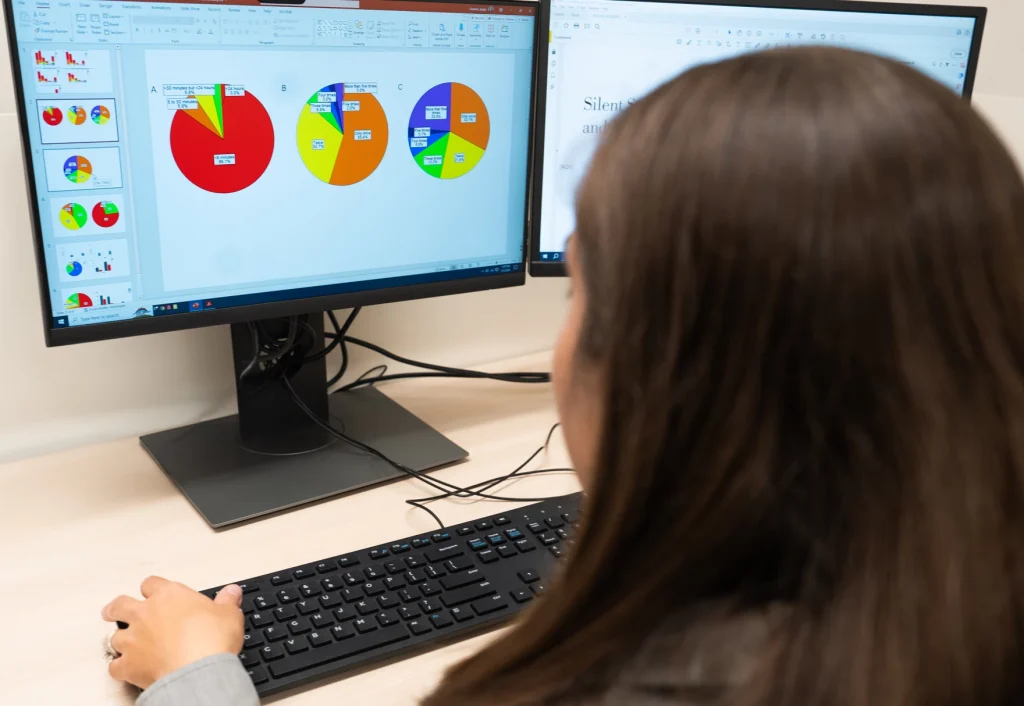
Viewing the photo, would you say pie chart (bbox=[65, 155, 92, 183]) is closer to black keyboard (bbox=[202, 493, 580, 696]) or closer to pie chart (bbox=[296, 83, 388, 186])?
pie chart (bbox=[296, 83, 388, 186])

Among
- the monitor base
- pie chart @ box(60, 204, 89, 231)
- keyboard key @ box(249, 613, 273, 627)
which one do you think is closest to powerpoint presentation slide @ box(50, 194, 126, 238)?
pie chart @ box(60, 204, 89, 231)

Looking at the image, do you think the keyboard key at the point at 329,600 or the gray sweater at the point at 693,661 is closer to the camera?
the gray sweater at the point at 693,661

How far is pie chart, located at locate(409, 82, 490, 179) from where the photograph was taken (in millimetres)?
981

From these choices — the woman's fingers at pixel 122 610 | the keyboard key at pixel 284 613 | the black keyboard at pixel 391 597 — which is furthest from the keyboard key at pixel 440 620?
the woman's fingers at pixel 122 610

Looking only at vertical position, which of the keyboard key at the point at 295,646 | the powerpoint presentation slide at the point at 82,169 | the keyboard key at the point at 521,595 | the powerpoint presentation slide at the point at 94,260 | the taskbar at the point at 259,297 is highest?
the powerpoint presentation slide at the point at 82,169

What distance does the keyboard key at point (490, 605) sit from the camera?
2.53ft

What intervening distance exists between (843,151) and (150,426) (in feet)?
2.91

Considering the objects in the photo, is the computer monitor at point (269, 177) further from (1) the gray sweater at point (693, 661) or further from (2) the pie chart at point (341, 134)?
(1) the gray sweater at point (693, 661)

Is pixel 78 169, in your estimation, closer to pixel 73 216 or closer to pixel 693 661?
pixel 73 216

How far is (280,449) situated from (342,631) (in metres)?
0.34

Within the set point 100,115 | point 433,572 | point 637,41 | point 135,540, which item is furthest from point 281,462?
point 637,41

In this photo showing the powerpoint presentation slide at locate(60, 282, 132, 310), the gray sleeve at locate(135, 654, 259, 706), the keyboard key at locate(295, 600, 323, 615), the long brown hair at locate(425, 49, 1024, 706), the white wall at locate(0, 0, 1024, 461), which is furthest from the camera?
the white wall at locate(0, 0, 1024, 461)

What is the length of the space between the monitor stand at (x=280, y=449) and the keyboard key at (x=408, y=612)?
22 cm

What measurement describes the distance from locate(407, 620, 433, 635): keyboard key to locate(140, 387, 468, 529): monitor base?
236 mm
